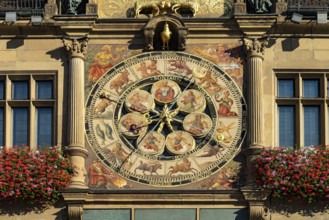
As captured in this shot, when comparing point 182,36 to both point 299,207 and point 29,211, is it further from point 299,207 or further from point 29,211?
point 29,211

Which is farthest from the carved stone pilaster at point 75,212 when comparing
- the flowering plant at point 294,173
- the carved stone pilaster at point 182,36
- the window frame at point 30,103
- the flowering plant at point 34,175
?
the carved stone pilaster at point 182,36

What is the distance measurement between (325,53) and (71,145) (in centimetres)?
584

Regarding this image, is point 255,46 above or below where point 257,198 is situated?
above

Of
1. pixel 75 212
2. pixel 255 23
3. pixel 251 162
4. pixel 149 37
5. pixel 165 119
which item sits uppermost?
pixel 255 23

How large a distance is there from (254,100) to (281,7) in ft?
7.36

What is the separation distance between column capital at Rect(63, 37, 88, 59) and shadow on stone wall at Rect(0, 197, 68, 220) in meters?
3.30

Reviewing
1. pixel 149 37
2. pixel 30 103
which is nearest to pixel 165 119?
pixel 149 37

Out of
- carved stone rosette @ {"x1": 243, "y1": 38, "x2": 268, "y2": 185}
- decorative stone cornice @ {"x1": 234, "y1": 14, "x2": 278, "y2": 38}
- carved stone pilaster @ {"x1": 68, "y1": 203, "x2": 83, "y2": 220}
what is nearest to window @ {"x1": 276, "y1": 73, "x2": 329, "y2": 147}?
carved stone rosette @ {"x1": 243, "y1": 38, "x2": 268, "y2": 185}

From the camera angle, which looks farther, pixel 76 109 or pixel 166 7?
pixel 166 7

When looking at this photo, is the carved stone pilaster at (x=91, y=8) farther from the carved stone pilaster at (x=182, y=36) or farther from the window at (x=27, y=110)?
the carved stone pilaster at (x=182, y=36)

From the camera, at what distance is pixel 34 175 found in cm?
2991

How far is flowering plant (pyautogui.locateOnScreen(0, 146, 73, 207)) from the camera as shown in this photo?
97.6ft

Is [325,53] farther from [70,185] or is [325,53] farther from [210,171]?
[70,185]

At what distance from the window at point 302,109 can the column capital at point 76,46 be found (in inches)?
167
